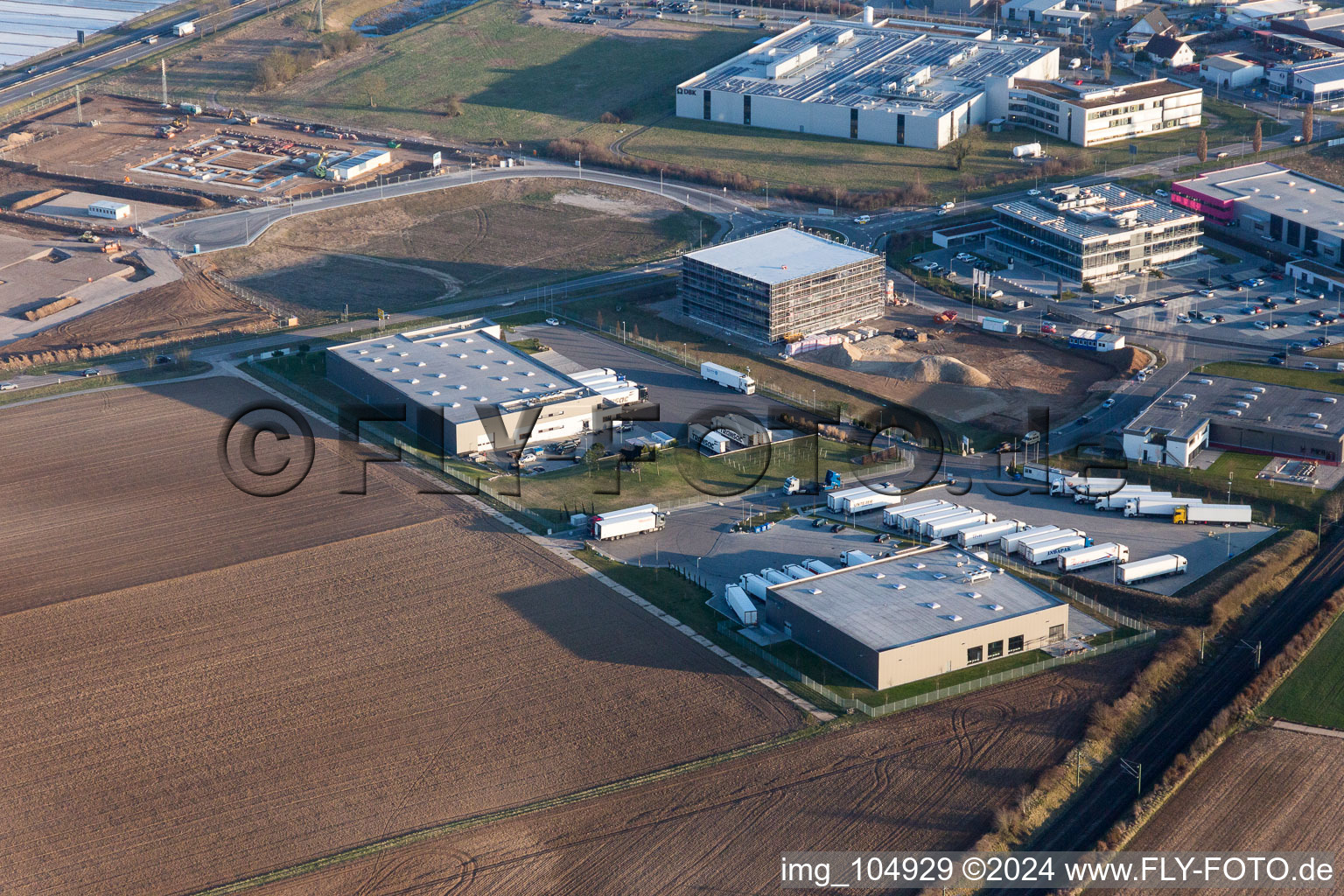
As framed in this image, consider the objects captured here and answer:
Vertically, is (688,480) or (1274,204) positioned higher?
(1274,204)

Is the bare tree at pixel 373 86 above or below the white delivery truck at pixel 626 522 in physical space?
above

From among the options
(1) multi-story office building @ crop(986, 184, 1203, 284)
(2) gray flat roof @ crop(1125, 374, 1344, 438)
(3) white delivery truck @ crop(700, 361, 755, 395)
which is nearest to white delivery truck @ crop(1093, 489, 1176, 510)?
(2) gray flat roof @ crop(1125, 374, 1344, 438)

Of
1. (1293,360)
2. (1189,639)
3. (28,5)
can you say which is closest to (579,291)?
(1293,360)

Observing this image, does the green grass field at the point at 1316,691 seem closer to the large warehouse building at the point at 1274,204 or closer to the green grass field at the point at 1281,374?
the green grass field at the point at 1281,374

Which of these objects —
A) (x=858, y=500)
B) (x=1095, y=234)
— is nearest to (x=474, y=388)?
(x=858, y=500)

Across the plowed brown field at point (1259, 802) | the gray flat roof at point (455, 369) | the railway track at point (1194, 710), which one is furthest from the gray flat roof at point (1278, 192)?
the plowed brown field at point (1259, 802)

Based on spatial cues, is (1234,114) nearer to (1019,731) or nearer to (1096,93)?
(1096,93)

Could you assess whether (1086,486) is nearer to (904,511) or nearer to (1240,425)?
(904,511)
